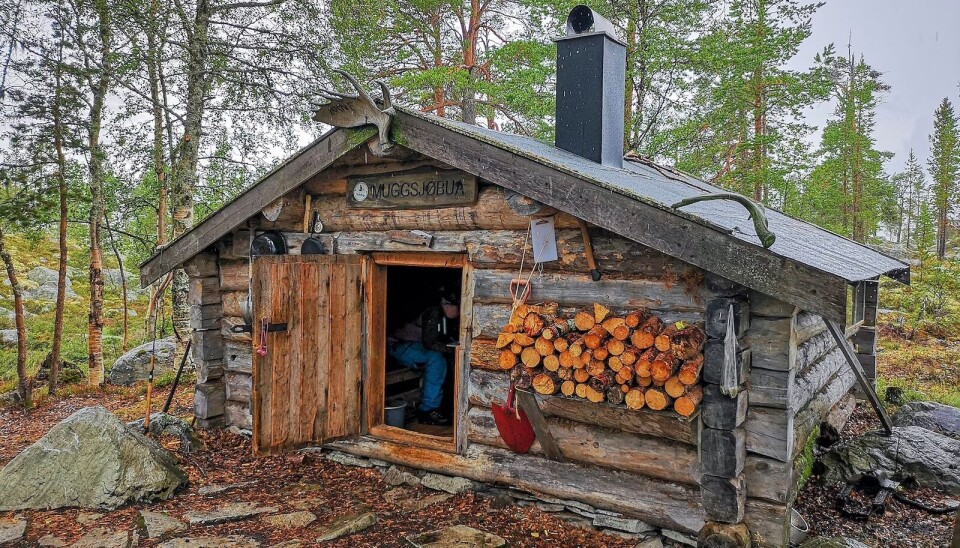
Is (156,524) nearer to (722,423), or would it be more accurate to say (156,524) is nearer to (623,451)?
(623,451)

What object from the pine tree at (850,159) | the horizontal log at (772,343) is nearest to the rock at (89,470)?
the horizontal log at (772,343)

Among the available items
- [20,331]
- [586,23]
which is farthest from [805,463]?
[20,331]

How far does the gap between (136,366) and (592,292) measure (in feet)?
34.9

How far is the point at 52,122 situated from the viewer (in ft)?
28.7

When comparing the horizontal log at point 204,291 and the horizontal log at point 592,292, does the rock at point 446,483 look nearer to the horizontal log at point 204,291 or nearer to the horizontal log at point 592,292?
the horizontal log at point 592,292

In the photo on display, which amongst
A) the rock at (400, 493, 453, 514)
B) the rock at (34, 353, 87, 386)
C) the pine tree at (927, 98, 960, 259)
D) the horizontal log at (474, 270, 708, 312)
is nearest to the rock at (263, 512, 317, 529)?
the rock at (400, 493, 453, 514)

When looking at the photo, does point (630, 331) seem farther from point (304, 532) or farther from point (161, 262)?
point (161, 262)

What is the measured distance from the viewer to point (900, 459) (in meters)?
5.81

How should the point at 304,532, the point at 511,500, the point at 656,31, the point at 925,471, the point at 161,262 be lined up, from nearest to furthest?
the point at 304,532 < the point at 511,500 < the point at 925,471 < the point at 161,262 < the point at 656,31

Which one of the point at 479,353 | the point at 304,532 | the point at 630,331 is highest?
the point at 630,331

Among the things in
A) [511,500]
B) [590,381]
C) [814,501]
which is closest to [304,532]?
[511,500]

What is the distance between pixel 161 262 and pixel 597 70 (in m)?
5.74

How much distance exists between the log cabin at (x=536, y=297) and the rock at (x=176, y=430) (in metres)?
0.33

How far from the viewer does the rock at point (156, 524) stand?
4.50m
